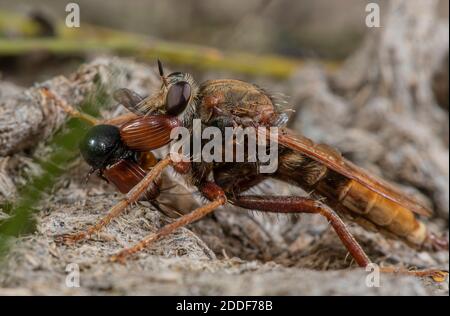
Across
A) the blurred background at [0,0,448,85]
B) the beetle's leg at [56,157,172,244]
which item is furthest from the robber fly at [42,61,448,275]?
the blurred background at [0,0,448,85]

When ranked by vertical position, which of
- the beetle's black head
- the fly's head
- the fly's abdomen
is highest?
the fly's head

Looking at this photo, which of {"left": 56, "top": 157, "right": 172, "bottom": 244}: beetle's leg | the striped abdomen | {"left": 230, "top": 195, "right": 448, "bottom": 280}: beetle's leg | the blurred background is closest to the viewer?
{"left": 56, "top": 157, "right": 172, "bottom": 244}: beetle's leg

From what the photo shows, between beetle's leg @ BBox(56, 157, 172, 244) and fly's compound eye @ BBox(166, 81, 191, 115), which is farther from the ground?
fly's compound eye @ BBox(166, 81, 191, 115)

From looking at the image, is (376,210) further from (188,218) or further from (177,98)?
(177,98)

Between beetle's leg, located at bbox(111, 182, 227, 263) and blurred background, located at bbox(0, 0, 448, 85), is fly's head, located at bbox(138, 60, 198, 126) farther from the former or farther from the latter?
blurred background, located at bbox(0, 0, 448, 85)

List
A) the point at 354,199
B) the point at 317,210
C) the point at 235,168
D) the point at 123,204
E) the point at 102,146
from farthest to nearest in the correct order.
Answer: the point at 354,199 → the point at 235,168 → the point at 317,210 → the point at 102,146 → the point at 123,204

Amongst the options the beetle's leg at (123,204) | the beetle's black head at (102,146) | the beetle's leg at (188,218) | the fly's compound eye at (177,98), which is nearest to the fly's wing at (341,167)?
the beetle's leg at (188,218)

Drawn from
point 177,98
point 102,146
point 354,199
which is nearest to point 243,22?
point 354,199
